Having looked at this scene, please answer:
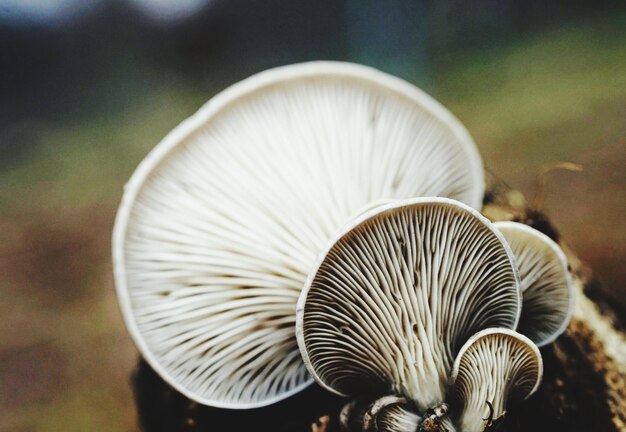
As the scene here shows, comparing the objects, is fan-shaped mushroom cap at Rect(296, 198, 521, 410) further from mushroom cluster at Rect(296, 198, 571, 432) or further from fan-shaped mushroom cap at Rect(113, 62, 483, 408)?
fan-shaped mushroom cap at Rect(113, 62, 483, 408)

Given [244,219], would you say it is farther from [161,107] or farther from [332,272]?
[161,107]

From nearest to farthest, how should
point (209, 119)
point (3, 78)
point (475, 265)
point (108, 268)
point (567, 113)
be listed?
1. point (475, 265)
2. point (209, 119)
3. point (3, 78)
4. point (108, 268)
5. point (567, 113)

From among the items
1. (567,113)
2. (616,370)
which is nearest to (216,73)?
(567,113)

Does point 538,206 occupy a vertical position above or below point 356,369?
above

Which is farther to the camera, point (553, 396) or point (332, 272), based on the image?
point (553, 396)

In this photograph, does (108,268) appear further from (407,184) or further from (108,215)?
(407,184)

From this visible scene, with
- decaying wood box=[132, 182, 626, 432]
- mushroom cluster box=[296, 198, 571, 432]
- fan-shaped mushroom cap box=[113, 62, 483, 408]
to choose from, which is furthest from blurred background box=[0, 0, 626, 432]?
mushroom cluster box=[296, 198, 571, 432]

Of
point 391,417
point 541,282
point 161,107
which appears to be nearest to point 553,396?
point 541,282

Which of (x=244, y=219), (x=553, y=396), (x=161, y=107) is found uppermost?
(x=161, y=107)
